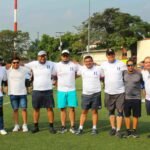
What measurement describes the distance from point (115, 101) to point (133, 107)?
44cm

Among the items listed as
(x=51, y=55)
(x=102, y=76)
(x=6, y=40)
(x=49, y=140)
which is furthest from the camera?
(x=51, y=55)

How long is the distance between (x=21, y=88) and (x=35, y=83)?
39 cm

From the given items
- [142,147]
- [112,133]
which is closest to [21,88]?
[112,133]

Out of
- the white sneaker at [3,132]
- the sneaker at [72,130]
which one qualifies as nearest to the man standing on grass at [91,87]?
the sneaker at [72,130]

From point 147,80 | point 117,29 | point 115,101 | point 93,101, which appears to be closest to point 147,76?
point 147,80

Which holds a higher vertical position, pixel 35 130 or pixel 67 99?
pixel 67 99

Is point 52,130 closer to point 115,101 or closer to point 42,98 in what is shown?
point 42,98

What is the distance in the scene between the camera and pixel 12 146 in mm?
8719

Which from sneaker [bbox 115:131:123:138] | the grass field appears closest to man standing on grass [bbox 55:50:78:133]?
the grass field

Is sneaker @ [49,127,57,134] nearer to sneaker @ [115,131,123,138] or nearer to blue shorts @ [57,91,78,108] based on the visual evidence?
blue shorts @ [57,91,78,108]

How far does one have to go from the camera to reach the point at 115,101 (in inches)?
391

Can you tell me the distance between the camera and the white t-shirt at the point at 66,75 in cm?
1029

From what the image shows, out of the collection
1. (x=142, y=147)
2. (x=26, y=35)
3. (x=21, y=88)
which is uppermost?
(x=26, y=35)

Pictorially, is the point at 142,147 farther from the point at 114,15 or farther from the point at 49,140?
the point at 114,15
